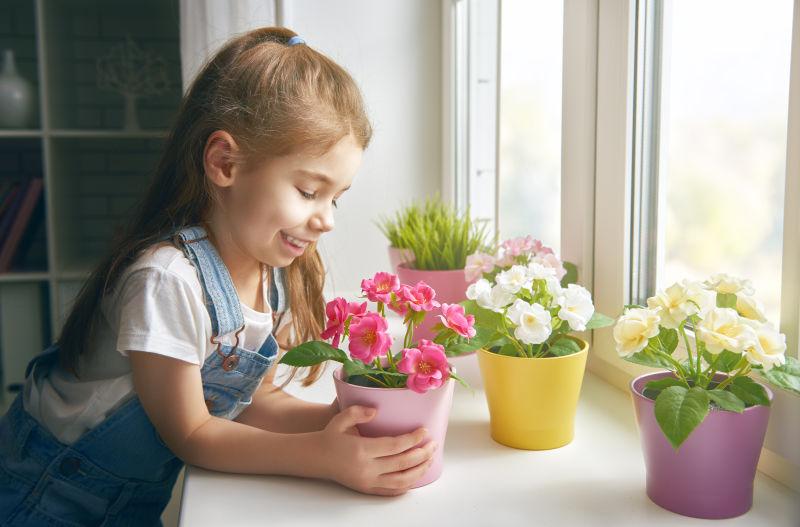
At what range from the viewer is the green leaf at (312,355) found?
70 cm

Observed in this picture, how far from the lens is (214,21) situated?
182 centimetres

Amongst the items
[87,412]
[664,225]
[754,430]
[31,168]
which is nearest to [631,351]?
[754,430]

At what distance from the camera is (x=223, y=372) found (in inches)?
36.4

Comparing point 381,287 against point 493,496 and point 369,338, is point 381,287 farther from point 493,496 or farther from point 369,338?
point 493,496

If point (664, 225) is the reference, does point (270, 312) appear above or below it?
below

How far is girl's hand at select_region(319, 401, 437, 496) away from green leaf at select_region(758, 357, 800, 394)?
0.30 meters

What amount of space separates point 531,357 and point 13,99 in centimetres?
219

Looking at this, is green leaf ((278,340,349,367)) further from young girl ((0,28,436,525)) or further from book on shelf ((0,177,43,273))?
book on shelf ((0,177,43,273))

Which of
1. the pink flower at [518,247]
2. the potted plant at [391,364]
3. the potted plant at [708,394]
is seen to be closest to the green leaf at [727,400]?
the potted plant at [708,394]

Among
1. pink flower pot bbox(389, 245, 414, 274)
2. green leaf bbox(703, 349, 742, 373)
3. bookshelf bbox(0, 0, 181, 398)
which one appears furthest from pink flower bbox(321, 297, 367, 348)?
bookshelf bbox(0, 0, 181, 398)

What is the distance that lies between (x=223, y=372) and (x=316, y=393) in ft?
0.54

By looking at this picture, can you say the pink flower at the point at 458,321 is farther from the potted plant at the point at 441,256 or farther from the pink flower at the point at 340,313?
the potted plant at the point at 441,256

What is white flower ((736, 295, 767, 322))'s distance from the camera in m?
0.64

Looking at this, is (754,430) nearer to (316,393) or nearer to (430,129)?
(316,393)
